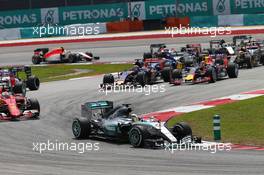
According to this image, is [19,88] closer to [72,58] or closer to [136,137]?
[136,137]

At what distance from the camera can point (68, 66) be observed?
47.3 metres

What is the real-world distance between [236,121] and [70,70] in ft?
80.1

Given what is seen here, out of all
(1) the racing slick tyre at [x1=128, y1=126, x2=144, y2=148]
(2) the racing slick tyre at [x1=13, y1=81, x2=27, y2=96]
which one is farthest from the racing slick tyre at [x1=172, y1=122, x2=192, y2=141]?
(2) the racing slick tyre at [x1=13, y1=81, x2=27, y2=96]

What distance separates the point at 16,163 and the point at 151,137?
11.7 ft

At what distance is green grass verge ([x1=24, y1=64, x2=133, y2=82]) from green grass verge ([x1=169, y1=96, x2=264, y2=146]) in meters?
16.6

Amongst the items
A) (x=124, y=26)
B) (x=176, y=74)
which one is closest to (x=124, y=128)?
(x=176, y=74)

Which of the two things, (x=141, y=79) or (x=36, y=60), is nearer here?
(x=141, y=79)

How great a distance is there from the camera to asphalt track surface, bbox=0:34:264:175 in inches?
575

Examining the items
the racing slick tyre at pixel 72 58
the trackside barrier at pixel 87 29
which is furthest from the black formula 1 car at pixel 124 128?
the trackside barrier at pixel 87 29

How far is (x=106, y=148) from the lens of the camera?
1773 centimetres

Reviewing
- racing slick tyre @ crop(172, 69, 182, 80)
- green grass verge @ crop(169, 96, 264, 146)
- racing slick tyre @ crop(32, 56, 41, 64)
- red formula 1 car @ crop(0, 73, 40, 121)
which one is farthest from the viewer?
racing slick tyre @ crop(32, 56, 41, 64)

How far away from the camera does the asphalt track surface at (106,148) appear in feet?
47.9

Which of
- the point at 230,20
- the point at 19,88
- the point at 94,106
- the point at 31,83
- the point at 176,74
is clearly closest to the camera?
the point at 94,106

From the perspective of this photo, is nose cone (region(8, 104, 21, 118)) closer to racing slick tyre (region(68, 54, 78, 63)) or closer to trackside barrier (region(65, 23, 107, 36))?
racing slick tyre (region(68, 54, 78, 63))
